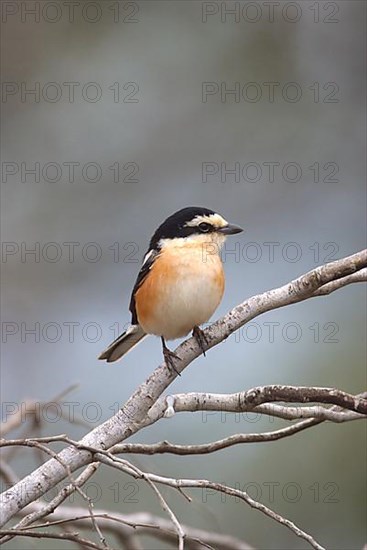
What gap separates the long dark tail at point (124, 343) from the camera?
2.61 metres

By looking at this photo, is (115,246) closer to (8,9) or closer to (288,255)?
(288,255)

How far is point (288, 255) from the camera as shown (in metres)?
4.66

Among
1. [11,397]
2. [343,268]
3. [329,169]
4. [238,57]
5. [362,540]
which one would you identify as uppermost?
[238,57]

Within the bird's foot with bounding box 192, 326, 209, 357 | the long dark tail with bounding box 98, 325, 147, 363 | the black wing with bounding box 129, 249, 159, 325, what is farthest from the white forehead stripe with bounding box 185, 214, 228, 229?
the bird's foot with bounding box 192, 326, 209, 357

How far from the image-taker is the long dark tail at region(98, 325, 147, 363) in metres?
Result: 2.61

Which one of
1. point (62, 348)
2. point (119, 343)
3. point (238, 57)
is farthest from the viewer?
point (238, 57)

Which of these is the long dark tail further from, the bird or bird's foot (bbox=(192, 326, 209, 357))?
bird's foot (bbox=(192, 326, 209, 357))

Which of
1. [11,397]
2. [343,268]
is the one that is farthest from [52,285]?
[343,268]

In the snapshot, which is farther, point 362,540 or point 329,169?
point 329,169

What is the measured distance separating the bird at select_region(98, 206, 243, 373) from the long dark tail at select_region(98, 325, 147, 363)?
3 centimetres

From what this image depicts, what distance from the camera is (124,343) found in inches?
103

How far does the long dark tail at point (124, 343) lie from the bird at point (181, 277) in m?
0.03

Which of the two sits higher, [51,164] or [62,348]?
[51,164]

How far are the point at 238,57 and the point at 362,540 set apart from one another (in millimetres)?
2585
